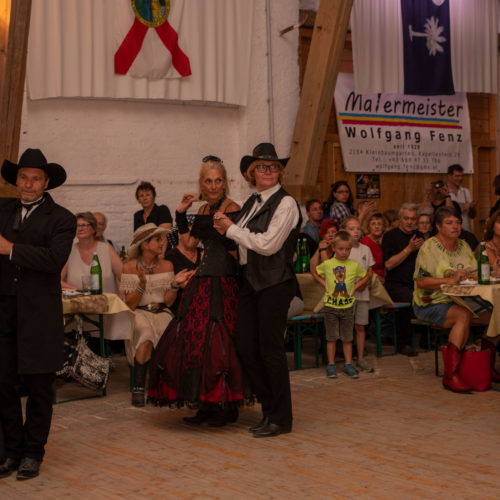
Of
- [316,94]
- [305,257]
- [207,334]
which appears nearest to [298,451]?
[207,334]

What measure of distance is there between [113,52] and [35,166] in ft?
16.4

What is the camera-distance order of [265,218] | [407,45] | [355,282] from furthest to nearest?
1. [407,45]
2. [355,282]
3. [265,218]

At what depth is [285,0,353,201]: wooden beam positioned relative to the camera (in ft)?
29.1

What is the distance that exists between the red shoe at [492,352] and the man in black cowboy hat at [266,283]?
1.99 m

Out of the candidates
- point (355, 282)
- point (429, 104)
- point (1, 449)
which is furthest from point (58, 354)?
point (429, 104)

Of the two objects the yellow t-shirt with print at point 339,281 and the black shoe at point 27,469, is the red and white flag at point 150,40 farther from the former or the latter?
the black shoe at point 27,469

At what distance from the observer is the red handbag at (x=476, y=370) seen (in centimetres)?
573

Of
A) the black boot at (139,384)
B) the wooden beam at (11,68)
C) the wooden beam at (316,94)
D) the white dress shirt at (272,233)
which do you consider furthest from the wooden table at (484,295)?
Answer: the wooden beam at (316,94)

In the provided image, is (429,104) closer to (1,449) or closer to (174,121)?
(174,121)

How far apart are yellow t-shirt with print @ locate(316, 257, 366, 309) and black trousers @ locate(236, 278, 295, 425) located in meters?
1.84

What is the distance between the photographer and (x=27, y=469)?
388 cm

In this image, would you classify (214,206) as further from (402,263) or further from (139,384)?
(402,263)

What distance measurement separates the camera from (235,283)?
15.8 feet

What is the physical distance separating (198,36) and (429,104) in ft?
11.8
